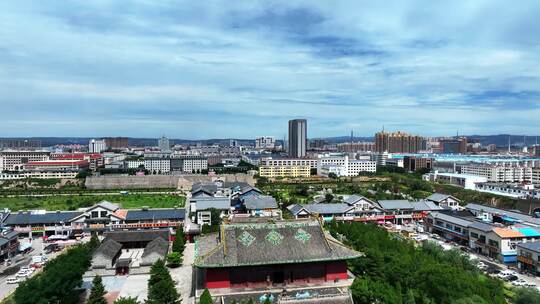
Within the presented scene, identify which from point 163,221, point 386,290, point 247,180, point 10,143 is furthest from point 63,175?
point 10,143

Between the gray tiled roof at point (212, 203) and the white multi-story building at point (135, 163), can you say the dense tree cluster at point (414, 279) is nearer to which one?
the gray tiled roof at point (212, 203)

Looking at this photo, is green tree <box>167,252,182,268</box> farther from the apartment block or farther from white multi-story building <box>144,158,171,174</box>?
white multi-story building <box>144,158,171,174</box>

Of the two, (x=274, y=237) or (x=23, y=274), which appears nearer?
(x=274, y=237)

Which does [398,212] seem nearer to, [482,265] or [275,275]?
[482,265]

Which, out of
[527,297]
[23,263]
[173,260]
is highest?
[527,297]

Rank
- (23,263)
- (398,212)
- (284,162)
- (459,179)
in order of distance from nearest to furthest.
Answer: (23,263) → (398,212) → (459,179) → (284,162)

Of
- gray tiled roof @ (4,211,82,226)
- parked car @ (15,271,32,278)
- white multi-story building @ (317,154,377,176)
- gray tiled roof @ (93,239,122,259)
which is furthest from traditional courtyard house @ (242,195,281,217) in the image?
white multi-story building @ (317,154,377,176)

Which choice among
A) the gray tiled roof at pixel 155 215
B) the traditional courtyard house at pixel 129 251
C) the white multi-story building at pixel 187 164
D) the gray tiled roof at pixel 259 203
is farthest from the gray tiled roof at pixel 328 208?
the white multi-story building at pixel 187 164

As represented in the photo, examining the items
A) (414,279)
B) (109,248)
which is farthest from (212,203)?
(414,279)

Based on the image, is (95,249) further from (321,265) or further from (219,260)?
(321,265)
